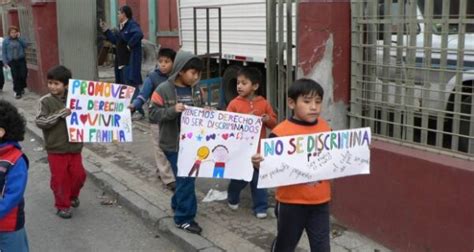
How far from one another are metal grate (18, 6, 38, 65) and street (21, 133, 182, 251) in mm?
7574

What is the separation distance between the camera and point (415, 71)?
433 centimetres

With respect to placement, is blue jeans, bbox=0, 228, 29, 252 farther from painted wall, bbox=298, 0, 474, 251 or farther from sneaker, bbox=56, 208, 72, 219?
painted wall, bbox=298, 0, 474, 251

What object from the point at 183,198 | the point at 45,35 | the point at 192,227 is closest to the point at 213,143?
the point at 183,198

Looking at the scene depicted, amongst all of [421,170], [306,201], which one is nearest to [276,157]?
[306,201]

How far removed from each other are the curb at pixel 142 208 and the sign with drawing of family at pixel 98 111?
670 millimetres

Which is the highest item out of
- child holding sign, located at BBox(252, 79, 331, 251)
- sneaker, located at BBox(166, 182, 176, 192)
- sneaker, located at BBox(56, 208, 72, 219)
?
child holding sign, located at BBox(252, 79, 331, 251)

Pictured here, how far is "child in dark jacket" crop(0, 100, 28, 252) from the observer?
3416mm

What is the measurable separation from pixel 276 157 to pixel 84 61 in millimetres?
7424

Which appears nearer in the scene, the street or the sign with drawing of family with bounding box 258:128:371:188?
the sign with drawing of family with bounding box 258:128:371:188

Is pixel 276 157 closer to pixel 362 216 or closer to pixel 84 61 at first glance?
pixel 362 216

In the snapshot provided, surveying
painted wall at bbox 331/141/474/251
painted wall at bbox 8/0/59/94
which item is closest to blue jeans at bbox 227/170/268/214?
painted wall at bbox 331/141/474/251

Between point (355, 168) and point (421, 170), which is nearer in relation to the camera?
point (355, 168)

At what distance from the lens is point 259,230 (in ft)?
16.3

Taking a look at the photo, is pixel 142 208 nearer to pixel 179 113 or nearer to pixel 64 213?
pixel 64 213
